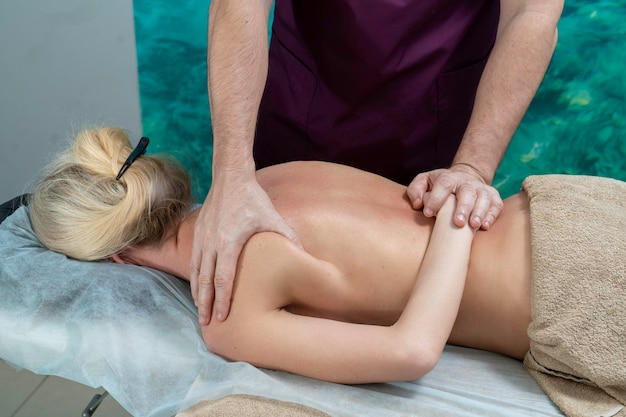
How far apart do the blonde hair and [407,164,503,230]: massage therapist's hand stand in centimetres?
60

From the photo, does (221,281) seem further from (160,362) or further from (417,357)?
(417,357)

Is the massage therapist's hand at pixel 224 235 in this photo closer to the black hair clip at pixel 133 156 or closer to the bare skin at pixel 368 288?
the bare skin at pixel 368 288

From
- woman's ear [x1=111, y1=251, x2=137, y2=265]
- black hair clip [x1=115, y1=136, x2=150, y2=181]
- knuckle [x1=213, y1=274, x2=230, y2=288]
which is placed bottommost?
woman's ear [x1=111, y1=251, x2=137, y2=265]

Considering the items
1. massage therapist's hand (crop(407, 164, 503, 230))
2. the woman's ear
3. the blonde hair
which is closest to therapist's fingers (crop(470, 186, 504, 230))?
massage therapist's hand (crop(407, 164, 503, 230))

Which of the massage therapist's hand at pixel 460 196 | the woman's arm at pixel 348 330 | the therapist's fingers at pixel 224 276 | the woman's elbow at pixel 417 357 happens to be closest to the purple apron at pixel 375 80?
the massage therapist's hand at pixel 460 196

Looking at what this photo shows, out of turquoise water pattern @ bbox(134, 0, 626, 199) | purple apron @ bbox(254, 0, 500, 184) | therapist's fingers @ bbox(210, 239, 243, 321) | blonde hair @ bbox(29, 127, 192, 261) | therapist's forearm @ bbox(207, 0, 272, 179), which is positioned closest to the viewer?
therapist's fingers @ bbox(210, 239, 243, 321)

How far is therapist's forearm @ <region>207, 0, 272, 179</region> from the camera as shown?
1345mm

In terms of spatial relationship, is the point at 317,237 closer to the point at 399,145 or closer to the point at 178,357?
the point at 178,357

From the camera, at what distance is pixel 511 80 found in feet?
4.94

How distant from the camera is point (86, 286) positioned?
1.43 meters

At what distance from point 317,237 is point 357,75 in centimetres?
61

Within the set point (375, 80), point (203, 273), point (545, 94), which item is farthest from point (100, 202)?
point (545, 94)

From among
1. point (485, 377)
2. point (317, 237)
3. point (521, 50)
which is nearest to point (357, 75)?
point (521, 50)

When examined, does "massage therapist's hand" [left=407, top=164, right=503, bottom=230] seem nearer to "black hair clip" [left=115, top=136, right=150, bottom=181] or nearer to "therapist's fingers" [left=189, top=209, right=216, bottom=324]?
"therapist's fingers" [left=189, top=209, right=216, bottom=324]
